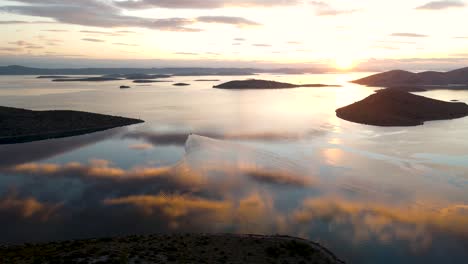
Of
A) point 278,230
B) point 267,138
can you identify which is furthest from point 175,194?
point 267,138

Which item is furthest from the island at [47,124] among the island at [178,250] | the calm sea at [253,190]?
the island at [178,250]

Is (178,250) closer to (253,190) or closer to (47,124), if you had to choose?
(253,190)

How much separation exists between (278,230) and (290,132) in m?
44.2

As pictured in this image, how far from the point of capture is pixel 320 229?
28812 mm

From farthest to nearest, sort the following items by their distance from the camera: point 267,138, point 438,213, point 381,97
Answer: point 381,97, point 267,138, point 438,213

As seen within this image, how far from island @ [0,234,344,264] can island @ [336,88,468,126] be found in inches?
2548

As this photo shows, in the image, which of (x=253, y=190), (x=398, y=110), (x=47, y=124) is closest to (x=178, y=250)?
(x=253, y=190)

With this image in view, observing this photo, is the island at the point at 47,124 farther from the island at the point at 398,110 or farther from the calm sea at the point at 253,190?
the island at the point at 398,110

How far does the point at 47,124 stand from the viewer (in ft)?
238

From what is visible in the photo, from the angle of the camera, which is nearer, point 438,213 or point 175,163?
point 438,213

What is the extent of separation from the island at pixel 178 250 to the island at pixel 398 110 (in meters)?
64.7

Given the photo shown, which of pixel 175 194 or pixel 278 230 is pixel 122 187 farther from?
pixel 278 230

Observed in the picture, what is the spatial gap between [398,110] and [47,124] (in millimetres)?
79750

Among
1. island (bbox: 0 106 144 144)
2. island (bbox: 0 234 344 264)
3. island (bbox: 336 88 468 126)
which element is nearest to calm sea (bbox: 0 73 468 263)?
island (bbox: 0 234 344 264)
